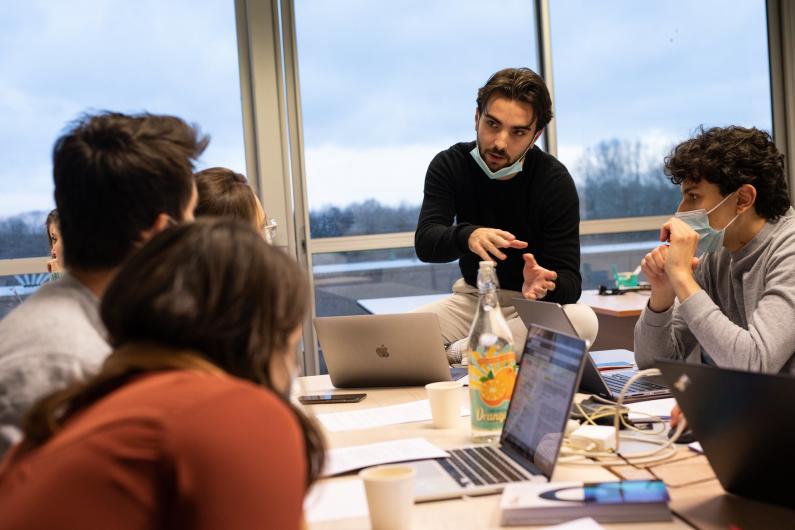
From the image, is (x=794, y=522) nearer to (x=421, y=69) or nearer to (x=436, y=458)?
(x=436, y=458)

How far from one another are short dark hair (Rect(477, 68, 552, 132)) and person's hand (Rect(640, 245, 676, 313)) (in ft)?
3.04

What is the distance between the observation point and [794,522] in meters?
0.96

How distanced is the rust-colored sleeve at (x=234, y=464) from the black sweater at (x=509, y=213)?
196 cm

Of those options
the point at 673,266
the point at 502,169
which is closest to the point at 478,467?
the point at 673,266

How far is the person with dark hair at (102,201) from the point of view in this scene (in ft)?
3.41

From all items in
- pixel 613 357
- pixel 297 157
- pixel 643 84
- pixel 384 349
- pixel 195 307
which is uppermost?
pixel 643 84

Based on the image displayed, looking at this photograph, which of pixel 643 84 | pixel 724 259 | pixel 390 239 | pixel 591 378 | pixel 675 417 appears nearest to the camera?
pixel 675 417

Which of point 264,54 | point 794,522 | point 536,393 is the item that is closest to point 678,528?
point 794,522

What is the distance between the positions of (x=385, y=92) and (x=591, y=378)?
302cm

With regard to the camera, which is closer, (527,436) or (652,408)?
(527,436)

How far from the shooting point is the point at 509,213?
2.87 metres

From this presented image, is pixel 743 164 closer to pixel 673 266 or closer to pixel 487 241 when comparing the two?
pixel 673 266

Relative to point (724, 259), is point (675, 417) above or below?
below

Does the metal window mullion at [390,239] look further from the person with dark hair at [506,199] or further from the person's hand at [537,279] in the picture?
the person's hand at [537,279]
